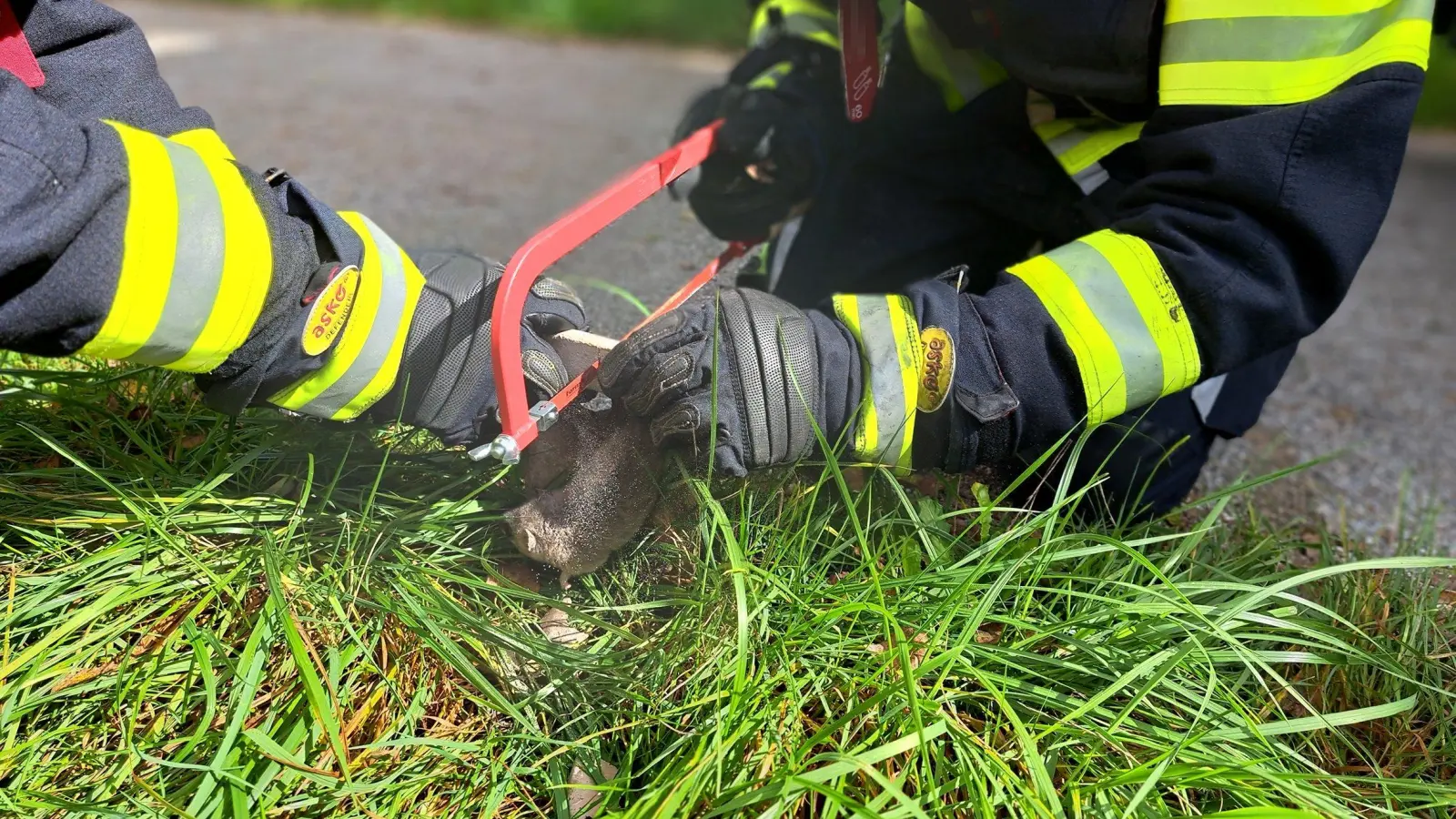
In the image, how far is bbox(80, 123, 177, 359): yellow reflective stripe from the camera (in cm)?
87

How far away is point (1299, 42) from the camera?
1.08 meters

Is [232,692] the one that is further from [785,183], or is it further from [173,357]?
[785,183]

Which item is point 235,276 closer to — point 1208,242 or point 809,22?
point 1208,242

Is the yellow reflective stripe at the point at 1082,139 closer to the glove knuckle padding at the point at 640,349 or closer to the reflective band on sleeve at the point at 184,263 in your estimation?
the glove knuckle padding at the point at 640,349

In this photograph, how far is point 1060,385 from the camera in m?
1.15

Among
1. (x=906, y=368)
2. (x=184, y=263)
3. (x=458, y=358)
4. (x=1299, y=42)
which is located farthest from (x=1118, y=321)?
→ (x=184, y=263)

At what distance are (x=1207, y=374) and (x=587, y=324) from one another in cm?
77

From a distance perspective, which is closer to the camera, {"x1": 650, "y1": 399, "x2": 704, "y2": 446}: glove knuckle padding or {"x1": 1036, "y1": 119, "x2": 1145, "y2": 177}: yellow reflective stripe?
{"x1": 650, "y1": 399, "x2": 704, "y2": 446}: glove knuckle padding

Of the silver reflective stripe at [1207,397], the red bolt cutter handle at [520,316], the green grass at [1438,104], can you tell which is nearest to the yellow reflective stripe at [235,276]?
the red bolt cutter handle at [520,316]

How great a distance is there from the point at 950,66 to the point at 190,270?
3.91ft

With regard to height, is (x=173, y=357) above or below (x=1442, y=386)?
above

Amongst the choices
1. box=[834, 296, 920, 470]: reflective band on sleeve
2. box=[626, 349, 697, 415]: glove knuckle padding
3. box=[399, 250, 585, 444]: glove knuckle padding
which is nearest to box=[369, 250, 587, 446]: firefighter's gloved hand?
box=[399, 250, 585, 444]: glove knuckle padding

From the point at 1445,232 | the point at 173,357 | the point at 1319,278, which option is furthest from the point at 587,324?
the point at 1445,232

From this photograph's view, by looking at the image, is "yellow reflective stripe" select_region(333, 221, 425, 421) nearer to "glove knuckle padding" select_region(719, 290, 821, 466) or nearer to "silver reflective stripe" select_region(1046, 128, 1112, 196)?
"glove knuckle padding" select_region(719, 290, 821, 466)
